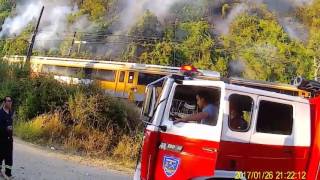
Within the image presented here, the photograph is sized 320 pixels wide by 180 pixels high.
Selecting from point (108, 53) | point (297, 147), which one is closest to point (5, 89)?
point (297, 147)

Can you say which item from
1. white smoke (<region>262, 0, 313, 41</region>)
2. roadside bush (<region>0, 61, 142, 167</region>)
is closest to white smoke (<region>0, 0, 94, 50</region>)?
white smoke (<region>262, 0, 313, 41</region>)

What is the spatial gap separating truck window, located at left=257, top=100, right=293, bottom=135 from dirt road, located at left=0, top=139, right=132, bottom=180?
5.13m

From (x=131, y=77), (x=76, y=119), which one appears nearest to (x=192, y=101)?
(x=76, y=119)

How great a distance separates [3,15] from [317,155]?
63.6 meters

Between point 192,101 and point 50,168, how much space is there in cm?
564

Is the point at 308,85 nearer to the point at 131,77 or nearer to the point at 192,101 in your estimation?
the point at 192,101

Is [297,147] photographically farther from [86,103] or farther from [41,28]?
[41,28]

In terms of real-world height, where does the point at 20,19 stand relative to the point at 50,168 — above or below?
above

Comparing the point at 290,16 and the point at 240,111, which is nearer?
the point at 240,111

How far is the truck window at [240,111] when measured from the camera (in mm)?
6348

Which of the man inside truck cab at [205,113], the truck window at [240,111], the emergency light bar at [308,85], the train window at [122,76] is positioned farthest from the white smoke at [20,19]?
the truck window at [240,111]

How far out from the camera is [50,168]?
11.4m

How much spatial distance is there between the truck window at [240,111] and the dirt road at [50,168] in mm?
4936

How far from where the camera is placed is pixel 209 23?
56.8 m
